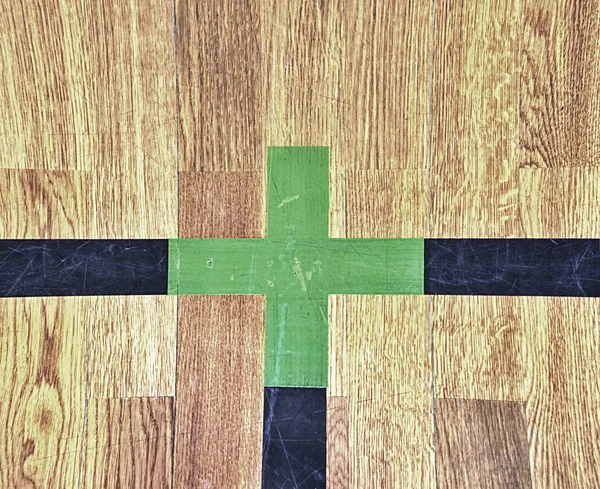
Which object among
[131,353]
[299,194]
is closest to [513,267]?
[299,194]

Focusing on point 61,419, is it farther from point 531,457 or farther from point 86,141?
point 531,457

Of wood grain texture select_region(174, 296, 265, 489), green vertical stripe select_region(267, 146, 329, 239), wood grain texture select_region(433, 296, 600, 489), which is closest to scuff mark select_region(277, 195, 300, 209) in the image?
green vertical stripe select_region(267, 146, 329, 239)

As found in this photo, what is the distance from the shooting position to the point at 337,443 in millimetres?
526

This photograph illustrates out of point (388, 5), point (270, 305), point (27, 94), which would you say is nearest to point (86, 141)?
point (27, 94)

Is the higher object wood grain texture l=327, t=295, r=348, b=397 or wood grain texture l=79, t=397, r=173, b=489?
wood grain texture l=327, t=295, r=348, b=397

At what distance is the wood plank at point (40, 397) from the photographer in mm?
523

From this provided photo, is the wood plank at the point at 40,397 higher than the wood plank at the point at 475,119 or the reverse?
the reverse

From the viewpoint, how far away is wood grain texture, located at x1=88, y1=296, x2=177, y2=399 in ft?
1.74

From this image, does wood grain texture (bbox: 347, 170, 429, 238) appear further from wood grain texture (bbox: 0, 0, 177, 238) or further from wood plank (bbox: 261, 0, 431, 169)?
wood grain texture (bbox: 0, 0, 177, 238)

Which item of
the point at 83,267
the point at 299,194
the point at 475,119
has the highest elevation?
the point at 475,119

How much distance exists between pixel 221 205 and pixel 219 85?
18cm

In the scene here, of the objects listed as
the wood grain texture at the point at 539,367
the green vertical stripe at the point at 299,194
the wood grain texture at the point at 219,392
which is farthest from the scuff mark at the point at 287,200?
the wood grain texture at the point at 539,367

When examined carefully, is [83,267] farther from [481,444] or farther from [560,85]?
[560,85]

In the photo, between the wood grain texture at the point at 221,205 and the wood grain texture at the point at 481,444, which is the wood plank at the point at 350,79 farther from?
the wood grain texture at the point at 481,444
